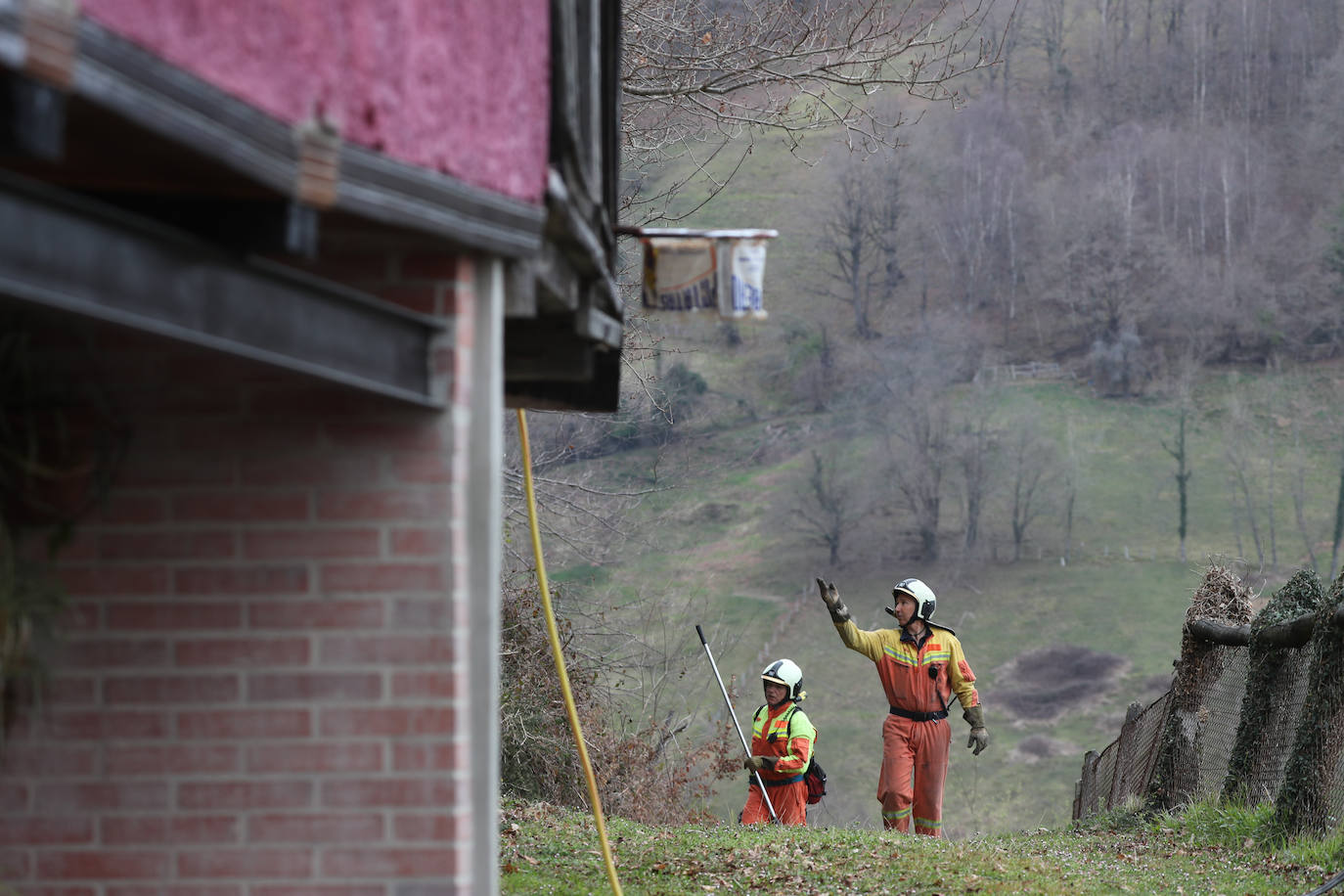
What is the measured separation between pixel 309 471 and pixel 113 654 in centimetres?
67

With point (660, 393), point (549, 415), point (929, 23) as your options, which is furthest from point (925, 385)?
point (929, 23)

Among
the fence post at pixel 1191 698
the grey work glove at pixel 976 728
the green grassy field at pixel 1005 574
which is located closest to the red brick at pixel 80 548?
the fence post at pixel 1191 698

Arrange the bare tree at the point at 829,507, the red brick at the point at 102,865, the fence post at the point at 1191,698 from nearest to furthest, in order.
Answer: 1. the red brick at the point at 102,865
2. the fence post at the point at 1191,698
3. the bare tree at the point at 829,507

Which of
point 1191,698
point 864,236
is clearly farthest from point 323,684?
point 864,236

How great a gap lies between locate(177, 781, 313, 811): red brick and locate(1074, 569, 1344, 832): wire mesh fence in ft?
21.7

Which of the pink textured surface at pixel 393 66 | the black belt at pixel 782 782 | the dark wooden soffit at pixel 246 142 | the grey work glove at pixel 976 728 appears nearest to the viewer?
the dark wooden soffit at pixel 246 142

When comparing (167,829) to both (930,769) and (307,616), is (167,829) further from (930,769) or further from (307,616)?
(930,769)

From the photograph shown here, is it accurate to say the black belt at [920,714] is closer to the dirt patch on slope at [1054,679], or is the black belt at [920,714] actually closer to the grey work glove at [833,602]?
the grey work glove at [833,602]

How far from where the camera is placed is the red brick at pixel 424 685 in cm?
340

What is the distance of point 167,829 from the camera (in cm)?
338

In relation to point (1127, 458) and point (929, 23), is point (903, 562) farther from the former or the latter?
point (929, 23)

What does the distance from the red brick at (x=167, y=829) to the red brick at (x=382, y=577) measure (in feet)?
2.13

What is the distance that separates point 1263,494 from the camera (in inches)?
2046

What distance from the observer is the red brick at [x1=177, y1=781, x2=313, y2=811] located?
3385 mm
